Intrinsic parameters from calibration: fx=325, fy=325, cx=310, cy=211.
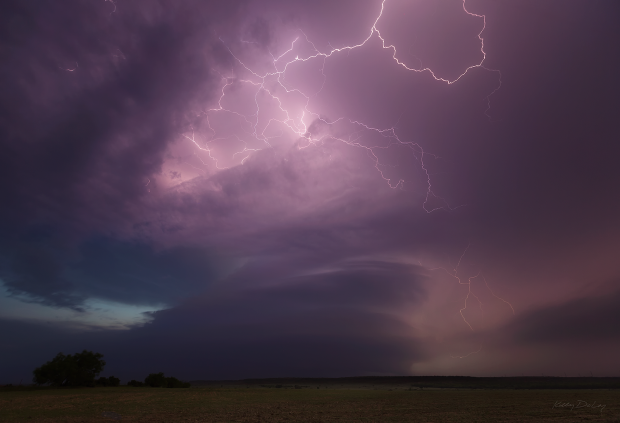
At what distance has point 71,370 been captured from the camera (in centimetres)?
4212

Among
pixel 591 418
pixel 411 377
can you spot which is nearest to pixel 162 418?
pixel 591 418

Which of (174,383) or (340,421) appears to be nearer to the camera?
(340,421)

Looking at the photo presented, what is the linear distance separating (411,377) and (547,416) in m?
142

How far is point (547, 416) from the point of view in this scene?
17766mm

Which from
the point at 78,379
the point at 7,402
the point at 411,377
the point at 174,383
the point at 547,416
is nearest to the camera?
the point at 547,416

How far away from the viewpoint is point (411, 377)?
142250mm

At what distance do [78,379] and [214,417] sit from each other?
3605cm

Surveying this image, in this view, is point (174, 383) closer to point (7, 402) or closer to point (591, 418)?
point (7, 402)

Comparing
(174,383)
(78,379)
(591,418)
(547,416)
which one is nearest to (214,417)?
(547,416)

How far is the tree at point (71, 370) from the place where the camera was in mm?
41375

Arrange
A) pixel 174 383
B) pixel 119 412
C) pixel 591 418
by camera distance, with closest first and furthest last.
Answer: pixel 591 418 → pixel 119 412 → pixel 174 383

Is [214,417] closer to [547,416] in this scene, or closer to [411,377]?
[547,416]

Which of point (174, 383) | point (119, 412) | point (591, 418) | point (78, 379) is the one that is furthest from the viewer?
point (174, 383)

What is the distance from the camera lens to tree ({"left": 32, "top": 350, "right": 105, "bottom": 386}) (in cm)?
4138
